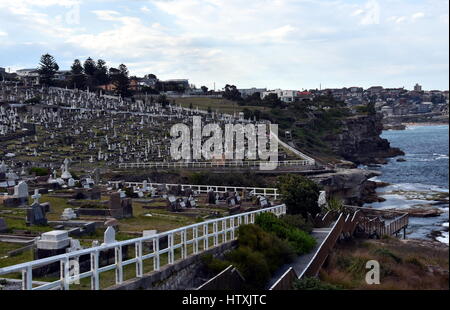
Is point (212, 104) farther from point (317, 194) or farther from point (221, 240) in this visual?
point (221, 240)

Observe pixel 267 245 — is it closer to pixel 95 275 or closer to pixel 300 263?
pixel 300 263

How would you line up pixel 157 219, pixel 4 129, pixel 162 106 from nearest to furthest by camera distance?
pixel 157 219
pixel 4 129
pixel 162 106

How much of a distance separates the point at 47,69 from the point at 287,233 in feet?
368

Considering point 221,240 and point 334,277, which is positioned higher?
point 221,240

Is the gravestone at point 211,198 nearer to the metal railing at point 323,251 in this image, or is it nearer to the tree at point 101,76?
the metal railing at point 323,251

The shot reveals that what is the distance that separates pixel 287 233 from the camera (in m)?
19.5

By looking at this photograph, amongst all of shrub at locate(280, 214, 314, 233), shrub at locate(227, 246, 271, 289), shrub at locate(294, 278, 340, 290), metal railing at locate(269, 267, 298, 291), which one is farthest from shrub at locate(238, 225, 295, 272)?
shrub at locate(280, 214, 314, 233)

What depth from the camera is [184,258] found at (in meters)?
13.7

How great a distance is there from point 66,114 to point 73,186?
47.4 meters

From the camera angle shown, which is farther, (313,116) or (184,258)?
(313,116)

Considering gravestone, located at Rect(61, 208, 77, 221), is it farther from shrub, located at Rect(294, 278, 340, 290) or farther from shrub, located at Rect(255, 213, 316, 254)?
shrub, located at Rect(294, 278, 340, 290)

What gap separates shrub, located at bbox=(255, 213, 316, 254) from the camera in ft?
62.9

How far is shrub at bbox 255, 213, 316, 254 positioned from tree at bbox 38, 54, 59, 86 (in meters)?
108
